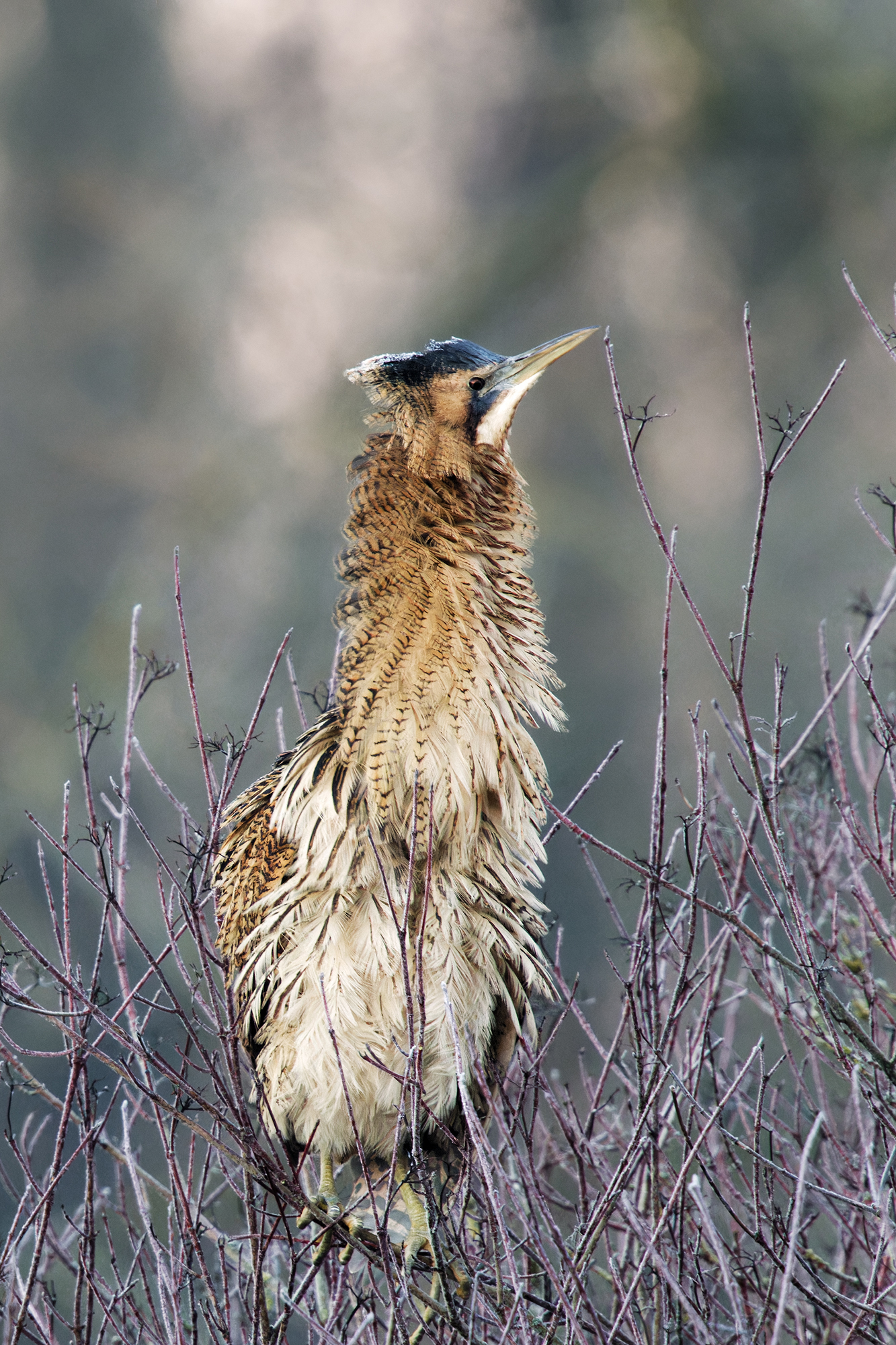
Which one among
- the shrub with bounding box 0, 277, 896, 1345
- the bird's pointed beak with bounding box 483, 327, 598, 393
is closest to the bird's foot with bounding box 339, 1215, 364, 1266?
the shrub with bounding box 0, 277, 896, 1345

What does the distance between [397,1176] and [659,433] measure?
3.44m

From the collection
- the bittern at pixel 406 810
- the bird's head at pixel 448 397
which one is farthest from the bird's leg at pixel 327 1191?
the bird's head at pixel 448 397

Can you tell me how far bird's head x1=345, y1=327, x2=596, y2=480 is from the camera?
148cm

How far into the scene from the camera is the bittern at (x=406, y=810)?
4.29 feet

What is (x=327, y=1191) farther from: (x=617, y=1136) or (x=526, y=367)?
(x=526, y=367)

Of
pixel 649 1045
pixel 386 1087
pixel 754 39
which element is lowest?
pixel 649 1045

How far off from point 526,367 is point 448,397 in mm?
114

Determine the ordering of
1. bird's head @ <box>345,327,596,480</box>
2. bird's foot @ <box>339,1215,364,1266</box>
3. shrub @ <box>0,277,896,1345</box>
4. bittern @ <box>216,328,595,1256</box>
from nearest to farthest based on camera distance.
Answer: shrub @ <box>0,277,896,1345</box> < bird's foot @ <box>339,1215,364,1266</box> < bittern @ <box>216,328,595,1256</box> < bird's head @ <box>345,327,596,480</box>

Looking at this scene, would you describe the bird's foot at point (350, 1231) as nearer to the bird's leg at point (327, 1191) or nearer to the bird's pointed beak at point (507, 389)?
the bird's leg at point (327, 1191)

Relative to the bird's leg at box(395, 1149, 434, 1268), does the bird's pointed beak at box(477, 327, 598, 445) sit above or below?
above

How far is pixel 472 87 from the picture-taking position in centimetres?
443

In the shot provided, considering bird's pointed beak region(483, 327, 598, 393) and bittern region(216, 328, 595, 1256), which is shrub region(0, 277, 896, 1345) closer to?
bittern region(216, 328, 595, 1256)

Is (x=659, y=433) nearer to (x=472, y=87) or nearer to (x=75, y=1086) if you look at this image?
(x=472, y=87)

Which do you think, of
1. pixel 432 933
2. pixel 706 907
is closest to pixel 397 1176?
pixel 432 933
